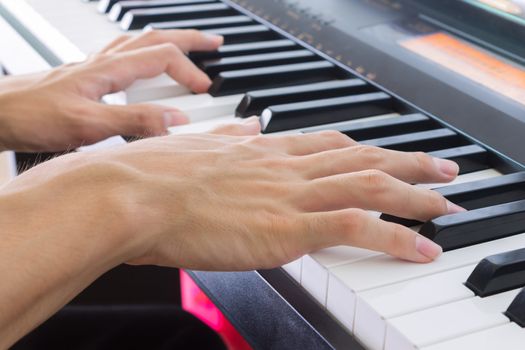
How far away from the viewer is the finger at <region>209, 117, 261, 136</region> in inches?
41.3

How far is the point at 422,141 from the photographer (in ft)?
3.47

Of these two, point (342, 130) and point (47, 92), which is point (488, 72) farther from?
point (47, 92)

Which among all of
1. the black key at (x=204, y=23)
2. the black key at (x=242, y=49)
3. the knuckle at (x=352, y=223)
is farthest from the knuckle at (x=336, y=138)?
the black key at (x=204, y=23)

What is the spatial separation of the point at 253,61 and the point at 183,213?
55 centimetres

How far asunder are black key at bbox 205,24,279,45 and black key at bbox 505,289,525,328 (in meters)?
0.84

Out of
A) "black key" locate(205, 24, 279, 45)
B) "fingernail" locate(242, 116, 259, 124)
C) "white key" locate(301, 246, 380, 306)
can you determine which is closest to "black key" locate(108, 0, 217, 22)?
"black key" locate(205, 24, 279, 45)

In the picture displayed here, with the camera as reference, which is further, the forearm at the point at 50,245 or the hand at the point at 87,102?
the hand at the point at 87,102

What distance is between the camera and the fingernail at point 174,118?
3.72 ft

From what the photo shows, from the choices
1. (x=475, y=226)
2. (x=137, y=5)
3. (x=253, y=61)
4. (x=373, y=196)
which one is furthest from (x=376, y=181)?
(x=137, y=5)

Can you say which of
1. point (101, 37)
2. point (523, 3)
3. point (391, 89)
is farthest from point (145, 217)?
point (101, 37)

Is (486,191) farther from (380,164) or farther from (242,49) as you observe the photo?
(242,49)

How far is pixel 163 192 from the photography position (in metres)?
0.85

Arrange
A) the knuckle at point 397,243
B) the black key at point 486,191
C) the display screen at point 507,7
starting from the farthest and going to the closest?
the display screen at point 507,7 → the black key at point 486,191 → the knuckle at point 397,243

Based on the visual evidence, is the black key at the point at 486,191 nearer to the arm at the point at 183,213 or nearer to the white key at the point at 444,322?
the arm at the point at 183,213
